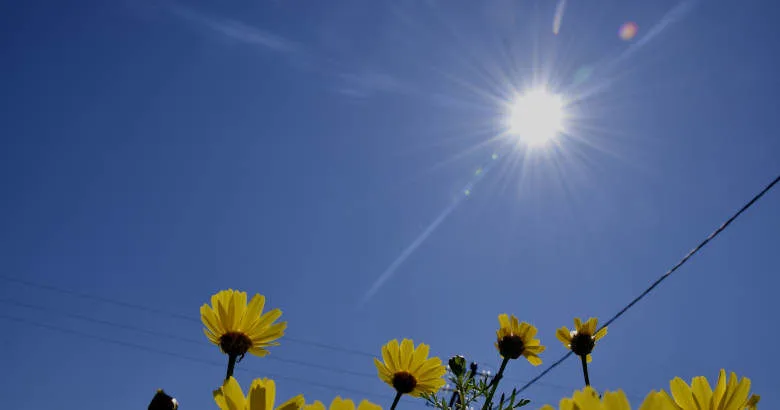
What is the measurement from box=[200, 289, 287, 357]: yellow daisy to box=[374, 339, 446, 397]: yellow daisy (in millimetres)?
451

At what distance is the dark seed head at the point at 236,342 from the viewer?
1061 mm

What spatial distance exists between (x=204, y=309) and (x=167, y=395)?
0.27 metres

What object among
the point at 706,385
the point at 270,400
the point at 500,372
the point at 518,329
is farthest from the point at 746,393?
the point at 518,329

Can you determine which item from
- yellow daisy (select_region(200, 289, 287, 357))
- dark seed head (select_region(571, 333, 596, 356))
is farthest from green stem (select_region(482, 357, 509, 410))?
yellow daisy (select_region(200, 289, 287, 357))

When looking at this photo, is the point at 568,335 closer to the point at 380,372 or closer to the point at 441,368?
the point at 441,368

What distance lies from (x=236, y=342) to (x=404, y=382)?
1.87ft

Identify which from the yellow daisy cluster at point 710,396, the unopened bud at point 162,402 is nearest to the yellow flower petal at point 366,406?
the yellow daisy cluster at point 710,396

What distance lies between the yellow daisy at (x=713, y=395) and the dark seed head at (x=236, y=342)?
31.2 inches

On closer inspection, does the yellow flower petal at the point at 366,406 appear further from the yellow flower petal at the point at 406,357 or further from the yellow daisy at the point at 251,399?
the yellow flower petal at the point at 406,357

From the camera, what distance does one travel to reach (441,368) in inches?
59.2

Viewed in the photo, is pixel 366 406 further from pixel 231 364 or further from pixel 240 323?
pixel 240 323

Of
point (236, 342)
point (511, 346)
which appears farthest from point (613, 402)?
point (511, 346)

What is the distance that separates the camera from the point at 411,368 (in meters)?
1.48

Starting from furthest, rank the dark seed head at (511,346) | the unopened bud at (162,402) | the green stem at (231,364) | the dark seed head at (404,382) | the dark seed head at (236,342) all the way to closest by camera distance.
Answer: the dark seed head at (511,346), the dark seed head at (404,382), the dark seed head at (236,342), the green stem at (231,364), the unopened bud at (162,402)
